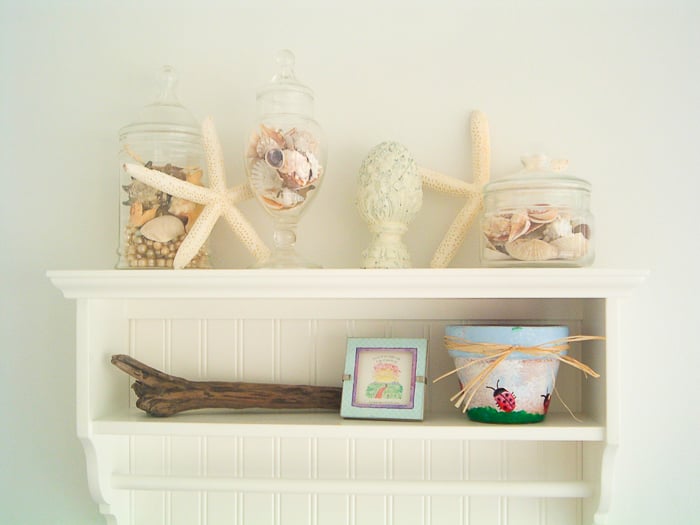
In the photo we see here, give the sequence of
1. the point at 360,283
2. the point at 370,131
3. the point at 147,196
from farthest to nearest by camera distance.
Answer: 1. the point at 370,131
2. the point at 147,196
3. the point at 360,283

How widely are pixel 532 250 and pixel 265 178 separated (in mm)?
427

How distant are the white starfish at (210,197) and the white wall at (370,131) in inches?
3.3

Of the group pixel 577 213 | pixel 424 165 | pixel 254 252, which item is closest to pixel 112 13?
pixel 254 252

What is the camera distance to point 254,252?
3.87ft

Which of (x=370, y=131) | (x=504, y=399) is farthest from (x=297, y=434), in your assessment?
(x=370, y=131)

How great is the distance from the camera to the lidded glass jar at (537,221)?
1.06 metres

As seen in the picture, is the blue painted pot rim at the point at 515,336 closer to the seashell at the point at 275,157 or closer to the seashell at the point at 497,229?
the seashell at the point at 497,229

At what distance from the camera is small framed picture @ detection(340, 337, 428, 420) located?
1107 mm

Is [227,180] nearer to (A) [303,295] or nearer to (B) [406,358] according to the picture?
(A) [303,295]

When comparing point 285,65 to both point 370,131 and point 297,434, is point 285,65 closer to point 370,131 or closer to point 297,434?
point 370,131

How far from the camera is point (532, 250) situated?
1.06 metres

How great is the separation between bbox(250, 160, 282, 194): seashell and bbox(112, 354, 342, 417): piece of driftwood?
33cm

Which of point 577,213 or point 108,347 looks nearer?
point 577,213

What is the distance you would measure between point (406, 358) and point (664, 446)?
0.48 metres
